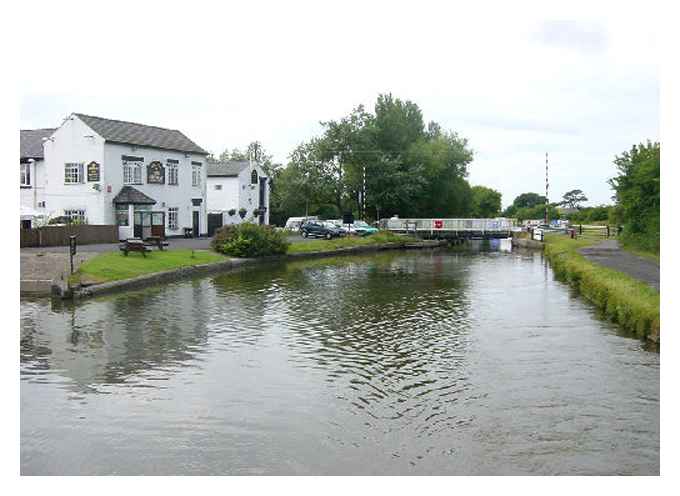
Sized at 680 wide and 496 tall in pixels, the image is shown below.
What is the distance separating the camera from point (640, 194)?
40719 mm

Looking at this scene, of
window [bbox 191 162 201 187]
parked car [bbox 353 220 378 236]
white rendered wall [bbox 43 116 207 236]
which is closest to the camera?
white rendered wall [bbox 43 116 207 236]

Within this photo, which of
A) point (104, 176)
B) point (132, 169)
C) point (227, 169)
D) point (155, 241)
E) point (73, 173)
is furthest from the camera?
point (227, 169)

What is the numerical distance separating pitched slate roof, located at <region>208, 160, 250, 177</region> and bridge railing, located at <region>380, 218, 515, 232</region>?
53.4ft

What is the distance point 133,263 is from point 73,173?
21.1 m

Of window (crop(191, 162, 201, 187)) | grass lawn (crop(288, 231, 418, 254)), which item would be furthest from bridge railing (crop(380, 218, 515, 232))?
window (crop(191, 162, 201, 187))

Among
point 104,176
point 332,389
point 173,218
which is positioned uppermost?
point 104,176

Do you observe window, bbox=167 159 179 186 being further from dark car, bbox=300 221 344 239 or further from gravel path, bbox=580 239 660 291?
gravel path, bbox=580 239 660 291

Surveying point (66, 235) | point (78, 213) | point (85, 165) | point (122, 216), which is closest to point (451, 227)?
point (122, 216)

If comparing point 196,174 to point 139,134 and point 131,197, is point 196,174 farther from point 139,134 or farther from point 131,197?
point 131,197

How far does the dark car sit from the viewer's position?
6969 centimetres

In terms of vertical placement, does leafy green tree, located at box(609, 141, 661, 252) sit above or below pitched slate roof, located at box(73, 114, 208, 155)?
below

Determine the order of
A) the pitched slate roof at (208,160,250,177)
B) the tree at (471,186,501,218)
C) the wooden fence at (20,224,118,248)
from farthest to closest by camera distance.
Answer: the tree at (471,186,501,218) → the pitched slate roof at (208,160,250,177) → the wooden fence at (20,224,118,248)

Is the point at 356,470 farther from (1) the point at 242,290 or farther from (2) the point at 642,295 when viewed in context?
(1) the point at 242,290
